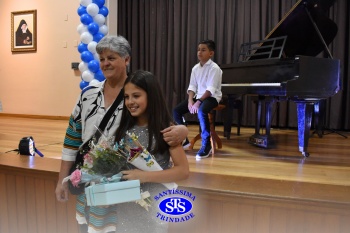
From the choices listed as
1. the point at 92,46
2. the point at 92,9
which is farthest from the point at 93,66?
the point at 92,9

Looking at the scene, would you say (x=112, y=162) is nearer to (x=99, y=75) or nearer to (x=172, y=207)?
(x=172, y=207)

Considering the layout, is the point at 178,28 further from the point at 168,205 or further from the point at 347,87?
the point at 168,205

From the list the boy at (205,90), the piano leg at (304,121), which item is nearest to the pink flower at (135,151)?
the boy at (205,90)

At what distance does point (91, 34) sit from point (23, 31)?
331cm

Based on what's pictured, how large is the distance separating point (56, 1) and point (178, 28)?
2.64 meters

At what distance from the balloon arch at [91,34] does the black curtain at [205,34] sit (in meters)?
1.96

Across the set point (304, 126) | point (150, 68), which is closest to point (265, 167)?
point (304, 126)

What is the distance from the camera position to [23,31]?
24.4 feet

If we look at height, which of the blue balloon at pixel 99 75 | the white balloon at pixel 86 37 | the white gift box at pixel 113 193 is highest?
the white balloon at pixel 86 37

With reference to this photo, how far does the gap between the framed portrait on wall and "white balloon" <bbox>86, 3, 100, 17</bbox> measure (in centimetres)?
294

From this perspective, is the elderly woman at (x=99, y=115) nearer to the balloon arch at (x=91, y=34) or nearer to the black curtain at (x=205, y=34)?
the balloon arch at (x=91, y=34)

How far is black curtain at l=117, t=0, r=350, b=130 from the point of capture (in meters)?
5.74

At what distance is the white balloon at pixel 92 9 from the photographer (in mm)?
4883

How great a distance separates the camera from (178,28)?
21.9ft
